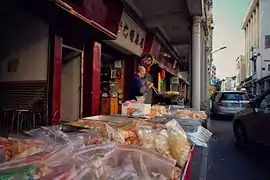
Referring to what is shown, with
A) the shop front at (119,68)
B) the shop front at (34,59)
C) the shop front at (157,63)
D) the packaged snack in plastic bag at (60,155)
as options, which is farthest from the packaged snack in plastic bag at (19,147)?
the shop front at (157,63)

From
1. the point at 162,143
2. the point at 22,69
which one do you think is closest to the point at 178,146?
the point at 162,143

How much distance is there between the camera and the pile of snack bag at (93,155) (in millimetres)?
1195

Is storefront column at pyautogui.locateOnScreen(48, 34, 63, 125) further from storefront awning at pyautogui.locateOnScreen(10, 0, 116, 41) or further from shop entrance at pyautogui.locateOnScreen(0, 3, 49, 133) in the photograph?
storefront awning at pyautogui.locateOnScreen(10, 0, 116, 41)

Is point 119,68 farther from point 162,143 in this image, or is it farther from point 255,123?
point 162,143

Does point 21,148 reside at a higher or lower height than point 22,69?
lower

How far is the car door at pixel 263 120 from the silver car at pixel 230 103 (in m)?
9.36

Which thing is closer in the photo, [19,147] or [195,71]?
[19,147]

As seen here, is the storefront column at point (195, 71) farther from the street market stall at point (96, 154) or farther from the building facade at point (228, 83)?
the building facade at point (228, 83)

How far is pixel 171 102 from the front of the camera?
371 inches

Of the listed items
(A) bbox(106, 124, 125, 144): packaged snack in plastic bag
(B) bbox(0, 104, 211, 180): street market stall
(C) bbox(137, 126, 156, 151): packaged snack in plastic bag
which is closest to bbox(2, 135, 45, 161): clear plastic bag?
(B) bbox(0, 104, 211, 180): street market stall

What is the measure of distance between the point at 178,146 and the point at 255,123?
5863 millimetres

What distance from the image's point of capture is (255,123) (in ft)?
24.0

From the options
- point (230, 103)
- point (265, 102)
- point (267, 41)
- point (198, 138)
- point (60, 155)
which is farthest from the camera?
point (267, 41)

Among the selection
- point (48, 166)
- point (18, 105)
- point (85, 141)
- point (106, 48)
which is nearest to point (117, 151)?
point (85, 141)
